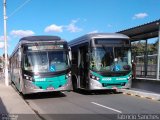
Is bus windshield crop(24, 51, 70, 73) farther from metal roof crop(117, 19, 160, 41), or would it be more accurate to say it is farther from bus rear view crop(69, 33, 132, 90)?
metal roof crop(117, 19, 160, 41)

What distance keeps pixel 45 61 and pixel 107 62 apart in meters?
3.34

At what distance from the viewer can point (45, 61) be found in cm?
1647

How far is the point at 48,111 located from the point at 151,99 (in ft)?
18.0

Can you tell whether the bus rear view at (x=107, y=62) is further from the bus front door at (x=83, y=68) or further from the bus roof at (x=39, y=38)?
the bus roof at (x=39, y=38)

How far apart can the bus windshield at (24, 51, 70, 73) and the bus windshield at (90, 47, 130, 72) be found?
5.07ft

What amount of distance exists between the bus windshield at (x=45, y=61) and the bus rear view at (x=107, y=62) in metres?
1.51

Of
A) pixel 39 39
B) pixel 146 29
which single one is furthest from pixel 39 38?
pixel 146 29

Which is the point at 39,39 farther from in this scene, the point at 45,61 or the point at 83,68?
the point at 83,68

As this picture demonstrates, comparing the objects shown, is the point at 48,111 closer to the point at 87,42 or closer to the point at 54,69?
the point at 54,69

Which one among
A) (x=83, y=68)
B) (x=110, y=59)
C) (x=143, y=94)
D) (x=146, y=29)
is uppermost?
(x=146, y=29)

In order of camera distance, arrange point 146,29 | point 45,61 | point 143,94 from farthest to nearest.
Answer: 1. point 146,29
2. point 143,94
3. point 45,61

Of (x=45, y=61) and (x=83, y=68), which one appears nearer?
(x=45, y=61)

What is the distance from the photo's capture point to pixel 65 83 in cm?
1670

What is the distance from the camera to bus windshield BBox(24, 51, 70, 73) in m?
16.3
